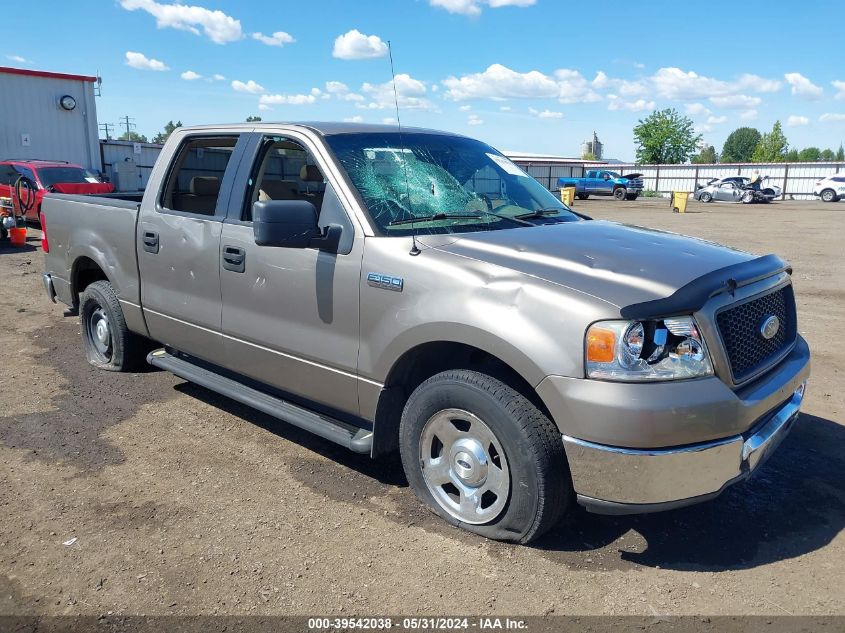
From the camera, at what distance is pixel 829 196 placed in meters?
42.5

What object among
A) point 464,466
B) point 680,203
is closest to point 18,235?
point 464,466

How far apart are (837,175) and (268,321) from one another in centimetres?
4882

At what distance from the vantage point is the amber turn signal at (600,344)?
2.81 m

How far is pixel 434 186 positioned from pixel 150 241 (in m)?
2.20

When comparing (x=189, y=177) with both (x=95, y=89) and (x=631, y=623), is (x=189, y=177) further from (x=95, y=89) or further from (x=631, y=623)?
(x=95, y=89)

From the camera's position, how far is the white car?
1648 inches

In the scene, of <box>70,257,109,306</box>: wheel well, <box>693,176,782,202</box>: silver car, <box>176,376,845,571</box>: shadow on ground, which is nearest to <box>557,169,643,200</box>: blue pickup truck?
<box>693,176,782,202</box>: silver car

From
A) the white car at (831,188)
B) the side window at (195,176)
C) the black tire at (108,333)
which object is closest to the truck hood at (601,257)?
the side window at (195,176)

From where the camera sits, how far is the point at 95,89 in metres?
28.1

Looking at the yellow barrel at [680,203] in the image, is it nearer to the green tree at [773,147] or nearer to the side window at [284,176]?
the side window at [284,176]

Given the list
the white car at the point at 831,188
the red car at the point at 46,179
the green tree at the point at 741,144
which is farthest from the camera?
the green tree at the point at 741,144

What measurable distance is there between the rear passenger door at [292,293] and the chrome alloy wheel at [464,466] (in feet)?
1.76

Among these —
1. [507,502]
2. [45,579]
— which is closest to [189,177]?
[45,579]

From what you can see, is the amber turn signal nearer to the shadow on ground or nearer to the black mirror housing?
the shadow on ground
